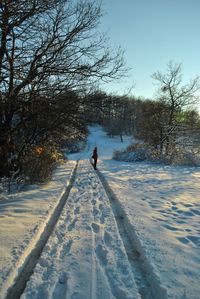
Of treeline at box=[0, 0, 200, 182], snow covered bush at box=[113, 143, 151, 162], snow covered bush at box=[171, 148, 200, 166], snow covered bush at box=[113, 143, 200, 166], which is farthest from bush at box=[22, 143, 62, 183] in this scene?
snow covered bush at box=[113, 143, 151, 162]

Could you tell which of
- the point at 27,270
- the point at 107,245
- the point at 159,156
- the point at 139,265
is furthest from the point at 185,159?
the point at 27,270

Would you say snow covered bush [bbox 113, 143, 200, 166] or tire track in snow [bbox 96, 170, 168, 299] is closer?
tire track in snow [bbox 96, 170, 168, 299]

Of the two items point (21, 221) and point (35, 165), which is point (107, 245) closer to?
point (21, 221)

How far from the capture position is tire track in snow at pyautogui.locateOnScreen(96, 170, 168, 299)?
15.3 feet

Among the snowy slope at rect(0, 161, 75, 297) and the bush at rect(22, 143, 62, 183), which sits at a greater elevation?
the bush at rect(22, 143, 62, 183)

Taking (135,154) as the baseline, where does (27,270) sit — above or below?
above

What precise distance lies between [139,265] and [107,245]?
1037mm

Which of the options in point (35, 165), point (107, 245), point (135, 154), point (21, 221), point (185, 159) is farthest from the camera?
point (135, 154)

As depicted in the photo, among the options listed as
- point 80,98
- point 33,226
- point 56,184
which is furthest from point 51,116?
point 33,226

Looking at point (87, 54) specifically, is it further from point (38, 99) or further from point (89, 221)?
point (89, 221)

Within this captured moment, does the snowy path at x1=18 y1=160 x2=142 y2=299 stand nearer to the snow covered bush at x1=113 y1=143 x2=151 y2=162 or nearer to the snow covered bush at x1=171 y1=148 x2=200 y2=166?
the snow covered bush at x1=171 y1=148 x2=200 y2=166

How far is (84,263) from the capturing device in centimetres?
556

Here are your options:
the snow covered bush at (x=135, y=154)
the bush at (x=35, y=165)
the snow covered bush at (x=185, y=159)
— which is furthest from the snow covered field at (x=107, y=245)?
the snow covered bush at (x=135, y=154)

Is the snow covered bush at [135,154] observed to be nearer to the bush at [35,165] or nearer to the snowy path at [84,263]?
the bush at [35,165]
